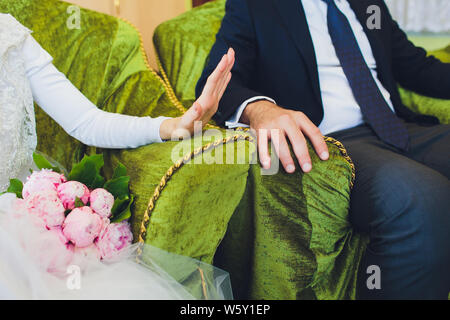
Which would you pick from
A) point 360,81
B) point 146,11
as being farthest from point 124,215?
point 146,11

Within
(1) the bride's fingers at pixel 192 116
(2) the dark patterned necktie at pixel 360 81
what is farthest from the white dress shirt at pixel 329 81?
(1) the bride's fingers at pixel 192 116

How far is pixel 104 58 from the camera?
3.87 feet

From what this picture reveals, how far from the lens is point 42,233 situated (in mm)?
618

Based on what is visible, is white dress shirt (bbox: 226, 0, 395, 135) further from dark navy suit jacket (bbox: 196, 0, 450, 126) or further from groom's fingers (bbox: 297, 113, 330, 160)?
groom's fingers (bbox: 297, 113, 330, 160)

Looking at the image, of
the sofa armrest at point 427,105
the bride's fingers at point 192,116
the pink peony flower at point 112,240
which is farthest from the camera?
the sofa armrest at point 427,105

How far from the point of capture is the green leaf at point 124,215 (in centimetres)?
71

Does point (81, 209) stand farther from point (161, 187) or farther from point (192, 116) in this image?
point (192, 116)

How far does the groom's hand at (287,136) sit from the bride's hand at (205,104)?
4.8 inches

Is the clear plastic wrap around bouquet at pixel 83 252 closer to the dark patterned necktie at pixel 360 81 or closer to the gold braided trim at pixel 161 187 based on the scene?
the gold braided trim at pixel 161 187

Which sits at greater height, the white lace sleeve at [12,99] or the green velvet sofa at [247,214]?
the white lace sleeve at [12,99]

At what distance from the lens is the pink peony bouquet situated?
25.0 inches

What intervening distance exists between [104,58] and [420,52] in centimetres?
110
